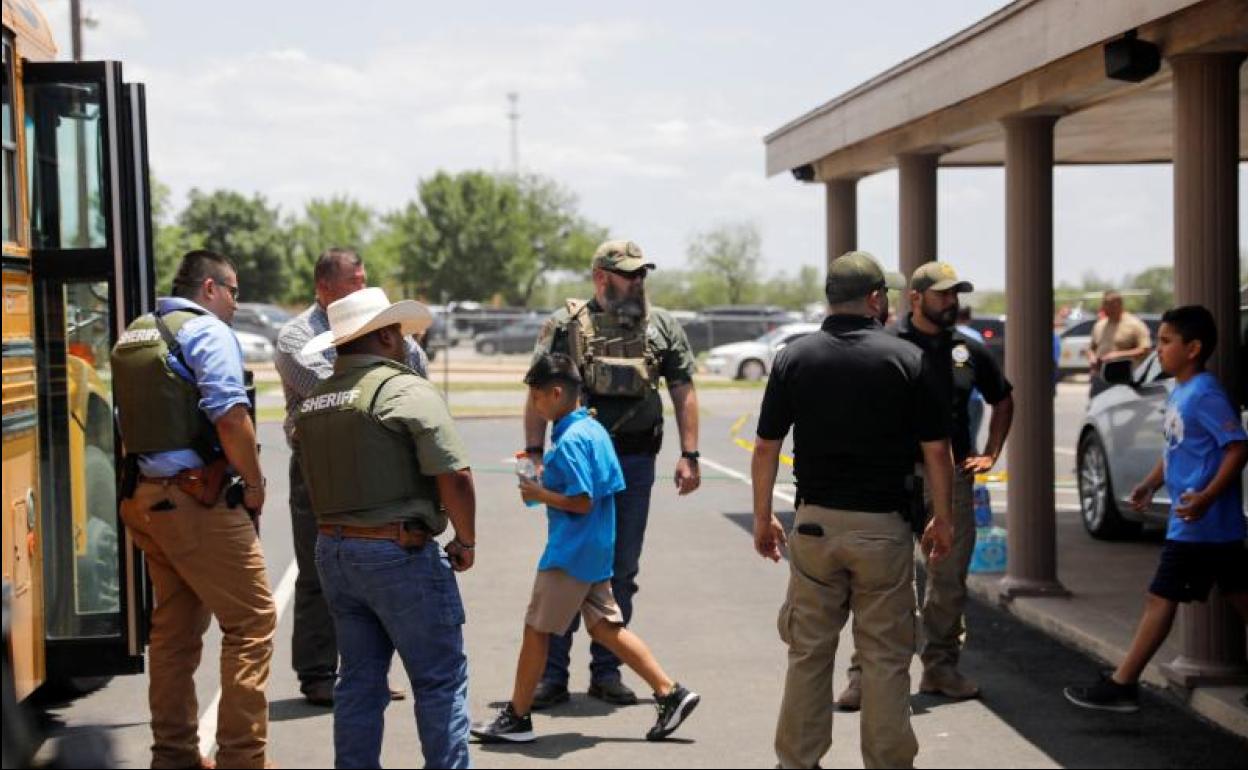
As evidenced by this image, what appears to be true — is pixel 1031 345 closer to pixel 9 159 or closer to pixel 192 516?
pixel 192 516

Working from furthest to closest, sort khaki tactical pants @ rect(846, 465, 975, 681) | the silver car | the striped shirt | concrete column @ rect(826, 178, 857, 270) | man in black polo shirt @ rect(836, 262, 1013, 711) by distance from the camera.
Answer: concrete column @ rect(826, 178, 857, 270) < the silver car < khaki tactical pants @ rect(846, 465, 975, 681) < man in black polo shirt @ rect(836, 262, 1013, 711) < the striped shirt

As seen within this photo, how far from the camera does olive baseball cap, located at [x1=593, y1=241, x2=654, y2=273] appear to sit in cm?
753

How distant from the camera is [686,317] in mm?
55625

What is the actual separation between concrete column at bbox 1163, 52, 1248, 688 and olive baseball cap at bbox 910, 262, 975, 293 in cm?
111

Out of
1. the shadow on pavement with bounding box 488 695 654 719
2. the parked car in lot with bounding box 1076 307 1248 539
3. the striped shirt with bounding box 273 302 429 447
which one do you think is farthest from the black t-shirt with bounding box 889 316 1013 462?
the parked car in lot with bounding box 1076 307 1248 539

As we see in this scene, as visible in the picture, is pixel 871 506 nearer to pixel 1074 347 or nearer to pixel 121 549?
pixel 121 549

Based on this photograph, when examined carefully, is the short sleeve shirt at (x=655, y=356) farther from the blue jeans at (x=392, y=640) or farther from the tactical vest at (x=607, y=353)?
the blue jeans at (x=392, y=640)

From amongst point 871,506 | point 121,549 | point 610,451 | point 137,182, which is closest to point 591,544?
point 610,451

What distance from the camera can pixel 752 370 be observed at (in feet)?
138

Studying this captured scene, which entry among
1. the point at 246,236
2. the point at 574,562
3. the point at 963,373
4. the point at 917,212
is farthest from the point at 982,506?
the point at 246,236

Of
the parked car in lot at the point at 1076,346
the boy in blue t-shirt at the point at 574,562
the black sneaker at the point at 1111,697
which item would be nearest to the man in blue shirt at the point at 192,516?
the boy in blue t-shirt at the point at 574,562

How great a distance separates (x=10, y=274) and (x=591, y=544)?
2.57m

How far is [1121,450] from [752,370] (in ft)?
97.1

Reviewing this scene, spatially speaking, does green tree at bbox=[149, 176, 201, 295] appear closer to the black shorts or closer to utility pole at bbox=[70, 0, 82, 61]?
utility pole at bbox=[70, 0, 82, 61]
